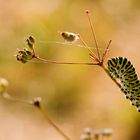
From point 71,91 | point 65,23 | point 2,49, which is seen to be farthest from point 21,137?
point 65,23

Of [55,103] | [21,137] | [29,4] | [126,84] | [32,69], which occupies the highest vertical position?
[29,4]

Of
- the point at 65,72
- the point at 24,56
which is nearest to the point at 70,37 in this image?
the point at 24,56

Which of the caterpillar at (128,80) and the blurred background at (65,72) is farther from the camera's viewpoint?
the blurred background at (65,72)

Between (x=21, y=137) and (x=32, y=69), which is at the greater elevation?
(x=32, y=69)

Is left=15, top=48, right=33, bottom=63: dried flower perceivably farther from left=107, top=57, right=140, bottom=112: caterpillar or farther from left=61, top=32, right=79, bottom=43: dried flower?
left=107, top=57, right=140, bottom=112: caterpillar

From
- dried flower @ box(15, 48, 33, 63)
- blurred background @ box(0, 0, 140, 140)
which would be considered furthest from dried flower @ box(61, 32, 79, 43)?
blurred background @ box(0, 0, 140, 140)

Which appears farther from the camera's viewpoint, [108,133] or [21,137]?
[21,137]

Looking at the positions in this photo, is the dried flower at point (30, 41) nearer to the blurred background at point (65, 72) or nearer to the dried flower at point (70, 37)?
the dried flower at point (70, 37)

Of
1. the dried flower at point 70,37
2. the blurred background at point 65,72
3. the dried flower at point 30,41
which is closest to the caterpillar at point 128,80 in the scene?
the dried flower at point 70,37

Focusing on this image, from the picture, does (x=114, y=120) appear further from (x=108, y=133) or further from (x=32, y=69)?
(x=108, y=133)
